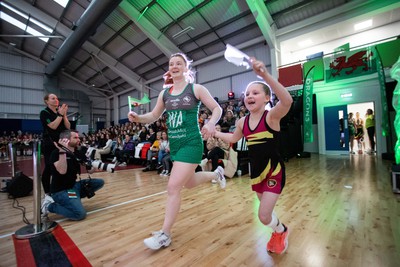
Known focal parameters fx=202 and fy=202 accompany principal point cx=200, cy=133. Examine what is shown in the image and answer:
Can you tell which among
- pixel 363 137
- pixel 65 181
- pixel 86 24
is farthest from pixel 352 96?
pixel 86 24

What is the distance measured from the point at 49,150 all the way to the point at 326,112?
10150 millimetres

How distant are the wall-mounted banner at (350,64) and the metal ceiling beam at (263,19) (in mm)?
2597

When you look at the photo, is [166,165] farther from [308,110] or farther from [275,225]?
[308,110]

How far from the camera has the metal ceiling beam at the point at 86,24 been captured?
28.7 feet

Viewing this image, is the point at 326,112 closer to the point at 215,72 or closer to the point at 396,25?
the point at 396,25

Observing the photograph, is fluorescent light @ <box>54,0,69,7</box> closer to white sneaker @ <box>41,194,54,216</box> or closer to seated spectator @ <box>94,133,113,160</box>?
seated spectator @ <box>94,133,113,160</box>

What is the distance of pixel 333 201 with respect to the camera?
8.84 ft

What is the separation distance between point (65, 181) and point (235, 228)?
2046mm

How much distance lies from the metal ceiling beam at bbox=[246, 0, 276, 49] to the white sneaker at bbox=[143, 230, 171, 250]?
9174 millimetres

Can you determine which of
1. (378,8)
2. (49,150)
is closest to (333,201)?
(49,150)

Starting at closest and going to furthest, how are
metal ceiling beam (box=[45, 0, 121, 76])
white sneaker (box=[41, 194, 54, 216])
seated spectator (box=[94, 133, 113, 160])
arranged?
white sneaker (box=[41, 194, 54, 216]), seated spectator (box=[94, 133, 113, 160]), metal ceiling beam (box=[45, 0, 121, 76])

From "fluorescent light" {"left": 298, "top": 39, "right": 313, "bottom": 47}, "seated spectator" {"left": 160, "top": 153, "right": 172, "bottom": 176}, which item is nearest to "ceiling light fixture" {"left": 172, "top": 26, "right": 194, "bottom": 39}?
"fluorescent light" {"left": 298, "top": 39, "right": 313, "bottom": 47}

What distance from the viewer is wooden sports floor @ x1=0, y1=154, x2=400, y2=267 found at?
1.45 meters

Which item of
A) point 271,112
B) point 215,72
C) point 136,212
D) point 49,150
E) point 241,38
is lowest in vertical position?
point 136,212
